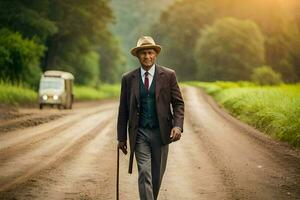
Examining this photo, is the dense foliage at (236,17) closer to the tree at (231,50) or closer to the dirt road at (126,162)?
the tree at (231,50)

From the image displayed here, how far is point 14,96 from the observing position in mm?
31203

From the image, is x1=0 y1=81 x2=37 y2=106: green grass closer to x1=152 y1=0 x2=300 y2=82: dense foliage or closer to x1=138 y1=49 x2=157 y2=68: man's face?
x1=138 y1=49 x2=157 y2=68: man's face

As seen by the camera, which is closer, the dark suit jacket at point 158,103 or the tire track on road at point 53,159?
the dark suit jacket at point 158,103

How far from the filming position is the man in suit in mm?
6652

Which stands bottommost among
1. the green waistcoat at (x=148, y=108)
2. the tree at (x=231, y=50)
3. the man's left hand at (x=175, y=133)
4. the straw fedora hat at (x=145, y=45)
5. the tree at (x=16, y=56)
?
the man's left hand at (x=175, y=133)

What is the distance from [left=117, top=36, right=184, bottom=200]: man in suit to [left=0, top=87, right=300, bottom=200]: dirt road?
2.05m

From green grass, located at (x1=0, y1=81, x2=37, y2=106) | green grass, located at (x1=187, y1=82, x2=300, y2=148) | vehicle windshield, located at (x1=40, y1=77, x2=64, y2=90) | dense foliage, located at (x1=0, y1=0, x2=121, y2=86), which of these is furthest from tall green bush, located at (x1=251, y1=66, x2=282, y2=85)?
green grass, located at (x1=187, y1=82, x2=300, y2=148)

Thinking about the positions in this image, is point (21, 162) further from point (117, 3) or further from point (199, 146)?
point (117, 3)

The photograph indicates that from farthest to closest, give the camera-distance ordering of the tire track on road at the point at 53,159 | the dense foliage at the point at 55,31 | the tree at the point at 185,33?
the tree at the point at 185,33 → the dense foliage at the point at 55,31 → the tire track on road at the point at 53,159

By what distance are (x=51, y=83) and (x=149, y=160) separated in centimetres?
2523

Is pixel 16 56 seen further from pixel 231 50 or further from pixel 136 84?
pixel 231 50

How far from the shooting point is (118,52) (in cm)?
8231

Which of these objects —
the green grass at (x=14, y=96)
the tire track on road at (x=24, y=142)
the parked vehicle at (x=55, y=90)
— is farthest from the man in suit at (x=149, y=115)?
the parked vehicle at (x=55, y=90)

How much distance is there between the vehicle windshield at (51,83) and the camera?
102 ft
